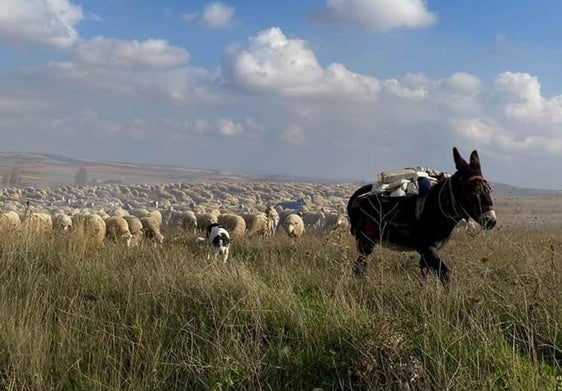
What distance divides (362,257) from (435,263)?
2.55 feet

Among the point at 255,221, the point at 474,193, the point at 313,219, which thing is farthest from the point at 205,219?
the point at 474,193

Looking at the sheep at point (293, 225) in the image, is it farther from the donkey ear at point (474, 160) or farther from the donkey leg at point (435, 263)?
the donkey ear at point (474, 160)

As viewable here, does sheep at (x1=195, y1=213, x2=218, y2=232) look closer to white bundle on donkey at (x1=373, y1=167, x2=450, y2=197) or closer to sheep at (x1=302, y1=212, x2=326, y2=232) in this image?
sheep at (x1=302, y1=212, x2=326, y2=232)

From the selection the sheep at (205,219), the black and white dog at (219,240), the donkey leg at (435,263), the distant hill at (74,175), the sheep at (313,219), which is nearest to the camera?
the donkey leg at (435,263)

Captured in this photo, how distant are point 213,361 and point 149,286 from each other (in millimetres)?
1790

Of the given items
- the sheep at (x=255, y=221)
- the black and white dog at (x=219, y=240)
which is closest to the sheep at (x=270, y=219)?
the sheep at (x=255, y=221)

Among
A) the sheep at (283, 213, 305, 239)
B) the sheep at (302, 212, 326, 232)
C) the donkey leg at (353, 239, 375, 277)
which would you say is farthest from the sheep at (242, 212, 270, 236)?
the donkey leg at (353, 239, 375, 277)

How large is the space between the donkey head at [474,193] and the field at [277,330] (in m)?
0.54

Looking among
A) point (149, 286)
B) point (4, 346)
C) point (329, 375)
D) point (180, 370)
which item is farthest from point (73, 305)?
point (329, 375)

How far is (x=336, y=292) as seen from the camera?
17.4 feet

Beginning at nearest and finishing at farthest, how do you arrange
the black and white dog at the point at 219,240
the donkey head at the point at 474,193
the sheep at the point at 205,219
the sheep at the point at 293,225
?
the donkey head at the point at 474,193
the black and white dog at the point at 219,240
the sheep at the point at 293,225
the sheep at the point at 205,219

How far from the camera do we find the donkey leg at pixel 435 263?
6.02 m

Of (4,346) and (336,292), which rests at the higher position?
(336,292)

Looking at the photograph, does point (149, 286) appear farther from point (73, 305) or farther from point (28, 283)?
point (28, 283)
